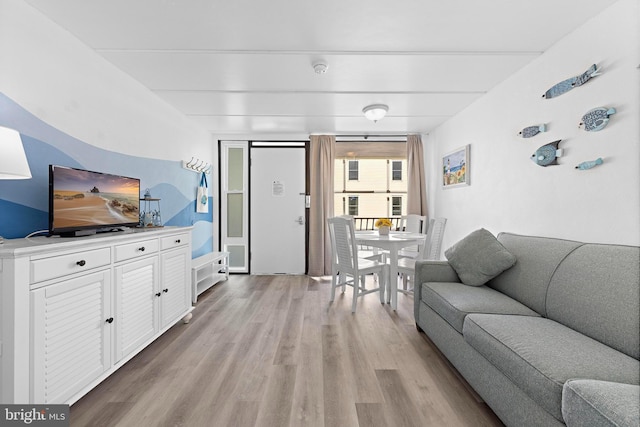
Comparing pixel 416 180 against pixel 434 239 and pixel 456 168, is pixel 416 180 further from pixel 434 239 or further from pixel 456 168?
pixel 434 239

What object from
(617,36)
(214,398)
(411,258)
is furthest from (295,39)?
(411,258)

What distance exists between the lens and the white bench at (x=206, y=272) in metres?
3.39

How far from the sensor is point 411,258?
12.9ft

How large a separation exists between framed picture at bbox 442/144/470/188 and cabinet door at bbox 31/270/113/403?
12.7 ft

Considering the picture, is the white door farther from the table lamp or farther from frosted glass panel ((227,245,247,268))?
the table lamp

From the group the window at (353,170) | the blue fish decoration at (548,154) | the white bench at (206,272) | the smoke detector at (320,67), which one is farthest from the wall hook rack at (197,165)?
the window at (353,170)

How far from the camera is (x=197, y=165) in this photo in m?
A: 4.26

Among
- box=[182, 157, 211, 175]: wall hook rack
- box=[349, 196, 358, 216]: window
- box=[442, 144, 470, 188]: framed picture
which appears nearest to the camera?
box=[442, 144, 470, 188]: framed picture

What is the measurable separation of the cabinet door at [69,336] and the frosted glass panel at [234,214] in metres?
3.15

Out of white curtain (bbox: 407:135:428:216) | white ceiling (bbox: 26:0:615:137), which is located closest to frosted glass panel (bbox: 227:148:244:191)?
white ceiling (bbox: 26:0:615:137)

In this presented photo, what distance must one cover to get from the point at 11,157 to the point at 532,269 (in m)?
3.20

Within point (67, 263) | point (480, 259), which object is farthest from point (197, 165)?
point (480, 259)

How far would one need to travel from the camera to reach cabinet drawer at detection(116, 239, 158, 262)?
1957 millimetres

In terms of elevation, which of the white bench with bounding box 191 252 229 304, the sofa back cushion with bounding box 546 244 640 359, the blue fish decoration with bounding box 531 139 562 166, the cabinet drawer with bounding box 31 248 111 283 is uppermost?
the blue fish decoration with bounding box 531 139 562 166
